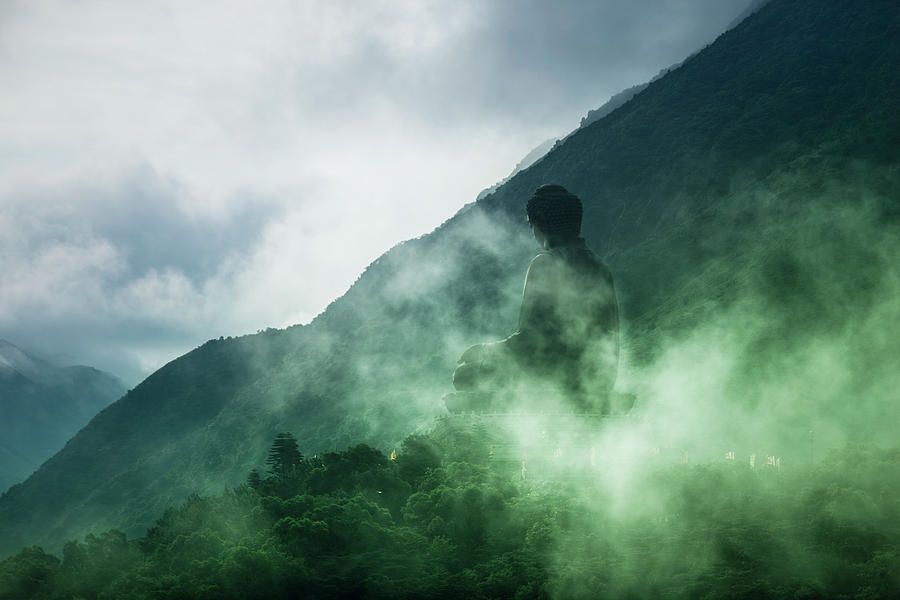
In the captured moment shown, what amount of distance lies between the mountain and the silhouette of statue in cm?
3882

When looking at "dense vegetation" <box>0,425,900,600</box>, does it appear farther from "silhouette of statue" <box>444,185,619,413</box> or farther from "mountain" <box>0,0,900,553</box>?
"mountain" <box>0,0,900,553</box>

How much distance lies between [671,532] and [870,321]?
55907mm

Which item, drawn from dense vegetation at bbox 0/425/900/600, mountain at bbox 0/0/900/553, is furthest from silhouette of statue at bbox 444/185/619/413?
mountain at bbox 0/0/900/553

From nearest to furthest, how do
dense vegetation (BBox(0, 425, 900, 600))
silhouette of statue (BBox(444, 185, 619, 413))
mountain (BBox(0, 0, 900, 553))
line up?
1. dense vegetation (BBox(0, 425, 900, 600))
2. silhouette of statue (BBox(444, 185, 619, 413))
3. mountain (BBox(0, 0, 900, 553))

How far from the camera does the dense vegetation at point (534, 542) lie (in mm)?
6195

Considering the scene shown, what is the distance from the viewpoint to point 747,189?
80750 millimetres

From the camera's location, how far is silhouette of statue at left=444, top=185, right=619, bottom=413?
343 inches

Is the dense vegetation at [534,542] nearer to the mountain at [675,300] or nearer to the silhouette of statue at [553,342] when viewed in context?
the silhouette of statue at [553,342]

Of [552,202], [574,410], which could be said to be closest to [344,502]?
[574,410]

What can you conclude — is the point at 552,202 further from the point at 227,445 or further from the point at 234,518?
the point at 227,445

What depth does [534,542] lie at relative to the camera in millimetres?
7336

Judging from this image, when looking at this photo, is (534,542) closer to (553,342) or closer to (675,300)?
(553,342)

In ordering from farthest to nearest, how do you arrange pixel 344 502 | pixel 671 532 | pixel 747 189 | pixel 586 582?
1. pixel 747 189
2. pixel 344 502
3. pixel 671 532
4. pixel 586 582

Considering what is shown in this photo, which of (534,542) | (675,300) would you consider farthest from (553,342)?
(675,300)
